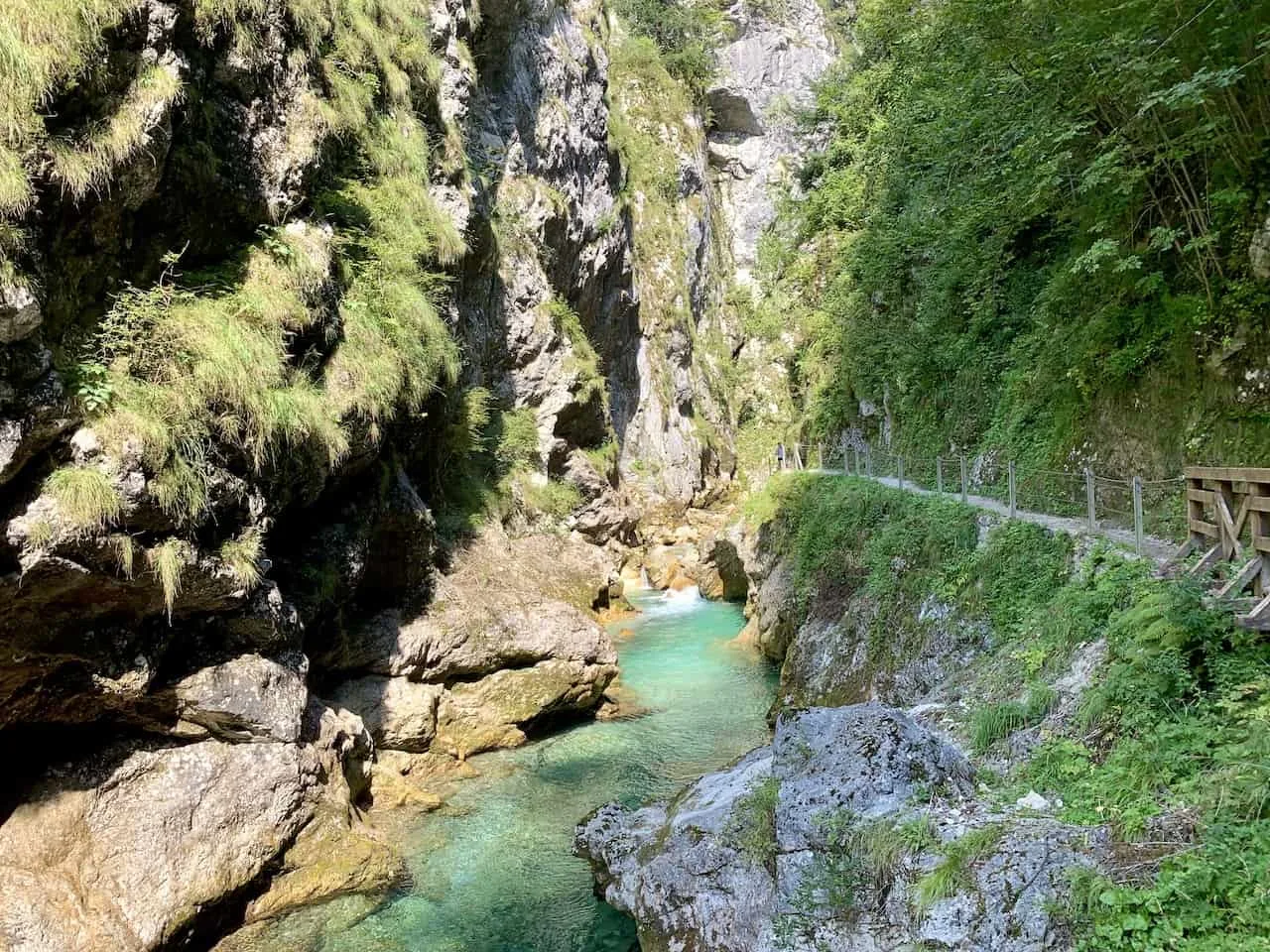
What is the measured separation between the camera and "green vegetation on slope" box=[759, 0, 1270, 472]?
816cm

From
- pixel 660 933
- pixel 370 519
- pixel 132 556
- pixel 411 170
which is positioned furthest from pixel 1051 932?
pixel 411 170

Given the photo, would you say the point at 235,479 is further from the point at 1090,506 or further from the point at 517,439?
the point at 517,439

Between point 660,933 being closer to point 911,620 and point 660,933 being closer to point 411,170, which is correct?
point 911,620

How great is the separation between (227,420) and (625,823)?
6.18 metres

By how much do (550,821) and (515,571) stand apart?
7029 millimetres

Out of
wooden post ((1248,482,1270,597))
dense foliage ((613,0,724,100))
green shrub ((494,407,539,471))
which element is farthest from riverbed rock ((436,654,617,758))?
dense foliage ((613,0,724,100))

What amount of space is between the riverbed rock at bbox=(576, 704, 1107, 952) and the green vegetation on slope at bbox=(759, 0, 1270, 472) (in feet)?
19.2

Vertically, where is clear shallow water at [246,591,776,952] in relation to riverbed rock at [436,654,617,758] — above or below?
below

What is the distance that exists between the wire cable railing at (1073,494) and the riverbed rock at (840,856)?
4148 millimetres

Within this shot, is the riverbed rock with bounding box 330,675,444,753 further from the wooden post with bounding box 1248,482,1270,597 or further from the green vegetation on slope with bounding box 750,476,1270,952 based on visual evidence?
the wooden post with bounding box 1248,482,1270,597

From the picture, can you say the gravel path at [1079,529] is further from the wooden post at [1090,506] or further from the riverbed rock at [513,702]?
the riverbed rock at [513,702]

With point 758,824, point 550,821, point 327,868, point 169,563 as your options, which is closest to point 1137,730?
point 758,824

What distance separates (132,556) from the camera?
22.2 feet

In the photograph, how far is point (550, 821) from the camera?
30.5 ft
